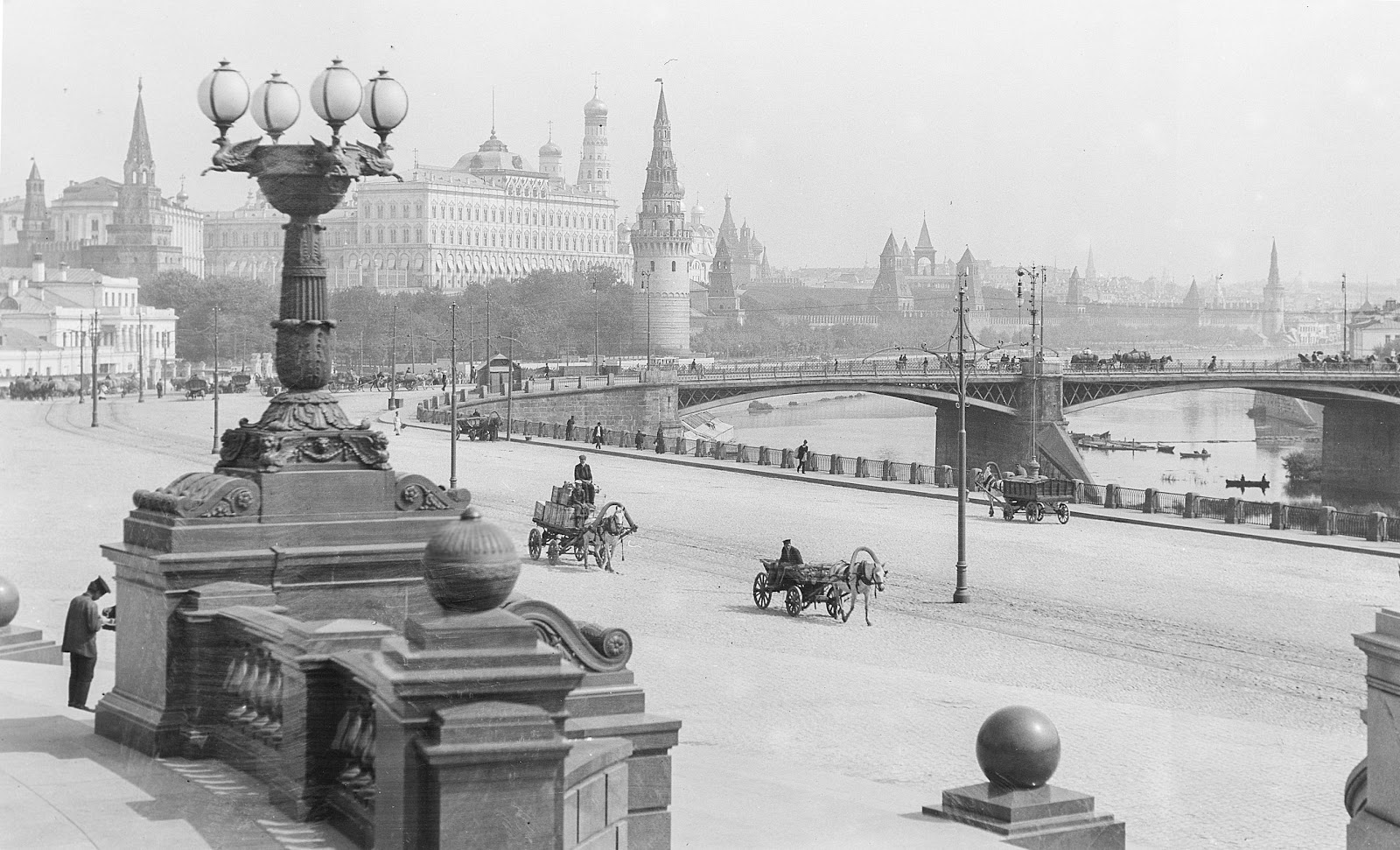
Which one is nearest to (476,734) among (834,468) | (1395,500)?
(834,468)

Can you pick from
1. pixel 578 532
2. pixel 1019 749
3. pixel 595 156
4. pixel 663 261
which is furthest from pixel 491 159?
pixel 1019 749

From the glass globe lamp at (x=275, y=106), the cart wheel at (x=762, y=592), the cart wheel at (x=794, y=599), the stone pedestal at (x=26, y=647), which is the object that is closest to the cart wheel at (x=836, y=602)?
the cart wheel at (x=794, y=599)

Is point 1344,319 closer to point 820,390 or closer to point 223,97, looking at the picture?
point 820,390

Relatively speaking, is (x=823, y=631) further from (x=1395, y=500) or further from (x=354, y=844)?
(x=1395, y=500)

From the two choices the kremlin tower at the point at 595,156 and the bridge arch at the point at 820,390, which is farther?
the kremlin tower at the point at 595,156

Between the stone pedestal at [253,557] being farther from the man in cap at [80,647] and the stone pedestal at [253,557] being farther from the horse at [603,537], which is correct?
the horse at [603,537]
